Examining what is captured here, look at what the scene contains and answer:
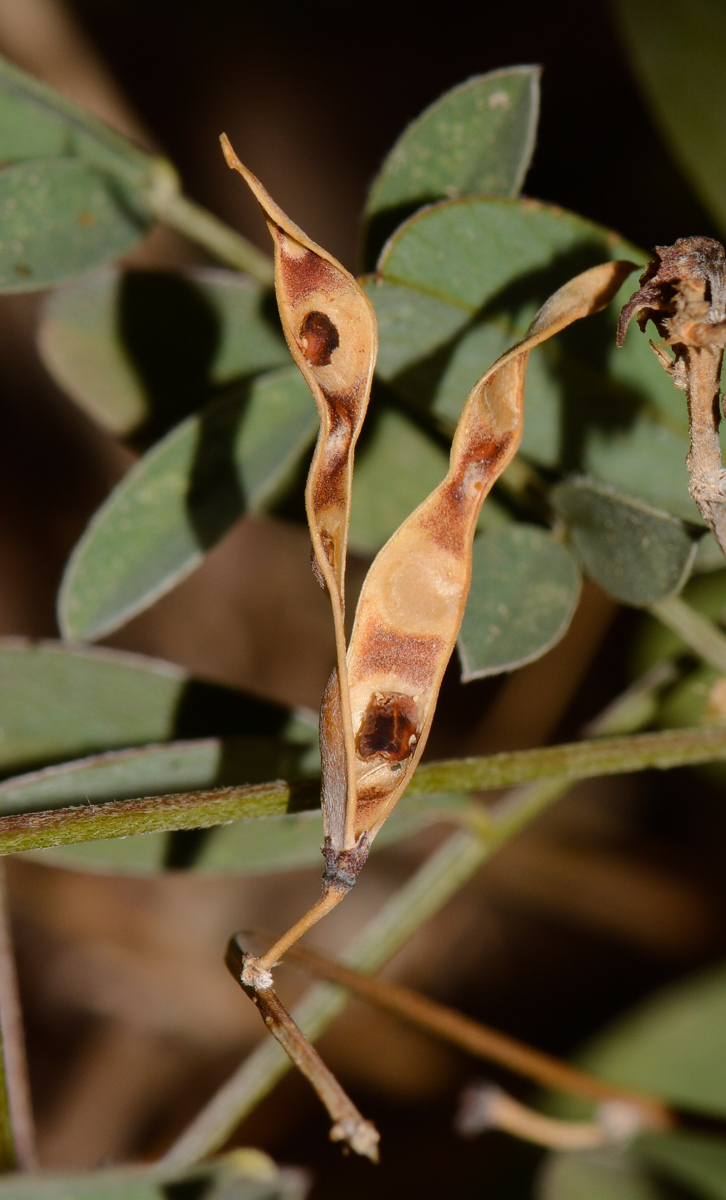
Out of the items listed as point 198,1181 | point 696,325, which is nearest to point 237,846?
point 198,1181

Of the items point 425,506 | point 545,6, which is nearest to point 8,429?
point 545,6

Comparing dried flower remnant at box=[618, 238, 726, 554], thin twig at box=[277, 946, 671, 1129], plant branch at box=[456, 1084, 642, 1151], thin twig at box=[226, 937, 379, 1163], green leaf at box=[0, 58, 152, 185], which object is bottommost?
plant branch at box=[456, 1084, 642, 1151]

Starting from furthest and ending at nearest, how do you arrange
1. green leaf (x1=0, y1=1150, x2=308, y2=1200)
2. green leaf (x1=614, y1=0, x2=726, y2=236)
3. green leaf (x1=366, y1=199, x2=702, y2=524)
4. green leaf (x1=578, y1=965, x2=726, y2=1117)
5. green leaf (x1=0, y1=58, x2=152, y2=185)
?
green leaf (x1=578, y1=965, x2=726, y2=1117), green leaf (x1=614, y1=0, x2=726, y2=236), green leaf (x1=0, y1=58, x2=152, y2=185), green leaf (x1=0, y1=1150, x2=308, y2=1200), green leaf (x1=366, y1=199, x2=702, y2=524)

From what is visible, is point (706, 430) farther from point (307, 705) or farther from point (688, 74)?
point (307, 705)

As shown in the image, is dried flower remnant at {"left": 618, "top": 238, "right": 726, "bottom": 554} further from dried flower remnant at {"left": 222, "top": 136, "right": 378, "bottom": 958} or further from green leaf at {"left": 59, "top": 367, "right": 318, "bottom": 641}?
green leaf at {"left": 59, "top": 367, "right": 318, "bottom": 641}

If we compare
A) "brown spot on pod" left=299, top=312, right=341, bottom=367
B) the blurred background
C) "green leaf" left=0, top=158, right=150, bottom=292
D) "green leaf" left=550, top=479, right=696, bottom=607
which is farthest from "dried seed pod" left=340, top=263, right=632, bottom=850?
the blurred background

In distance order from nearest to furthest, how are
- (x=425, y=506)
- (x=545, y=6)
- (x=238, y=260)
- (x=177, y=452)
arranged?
(x=425, y=506) → (x=177, y=452) → (x=238, y=260) → (x=545, y=6)

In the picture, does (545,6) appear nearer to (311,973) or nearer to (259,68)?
(259,68)
